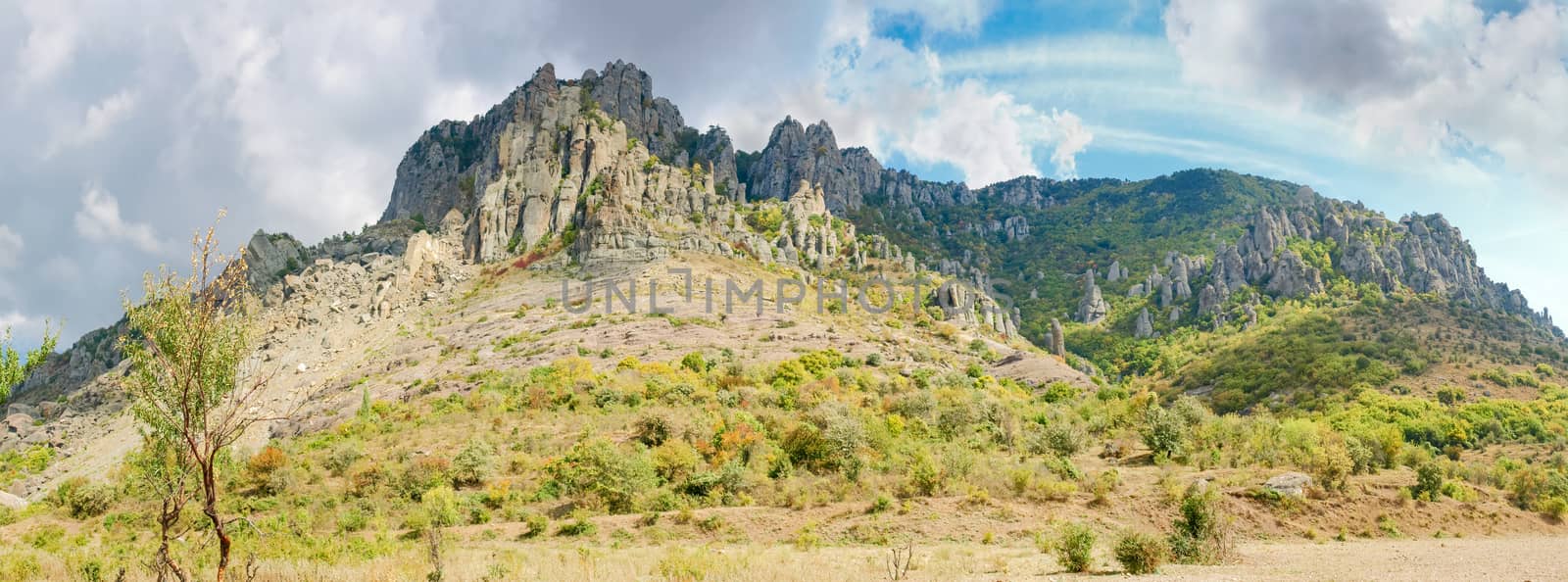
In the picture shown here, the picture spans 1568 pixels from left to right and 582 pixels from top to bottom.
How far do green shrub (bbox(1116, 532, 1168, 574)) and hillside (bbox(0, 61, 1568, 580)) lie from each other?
0.75 m

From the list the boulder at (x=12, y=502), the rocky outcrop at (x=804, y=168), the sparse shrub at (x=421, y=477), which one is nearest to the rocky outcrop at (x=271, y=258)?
the boulder at (x=12, y=502)

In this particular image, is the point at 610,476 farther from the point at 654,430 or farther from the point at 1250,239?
the point at 1250,239

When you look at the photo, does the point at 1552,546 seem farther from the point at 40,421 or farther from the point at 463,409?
the point at 40,421

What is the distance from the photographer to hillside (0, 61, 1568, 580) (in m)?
22.0

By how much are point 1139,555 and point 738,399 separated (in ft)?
80.7

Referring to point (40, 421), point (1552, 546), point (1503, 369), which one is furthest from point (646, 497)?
point (1503, 369)

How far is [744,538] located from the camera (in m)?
21.2

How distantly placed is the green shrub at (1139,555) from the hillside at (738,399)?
0.75m

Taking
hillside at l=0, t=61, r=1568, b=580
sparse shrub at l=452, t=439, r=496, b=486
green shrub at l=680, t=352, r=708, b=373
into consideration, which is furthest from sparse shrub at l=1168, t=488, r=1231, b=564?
green shrub at l=680, t=352, r=708, b=373

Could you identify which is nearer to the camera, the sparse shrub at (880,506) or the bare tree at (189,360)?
the bare tree at (189,360)

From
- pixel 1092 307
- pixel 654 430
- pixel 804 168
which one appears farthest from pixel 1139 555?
pixel 804 168

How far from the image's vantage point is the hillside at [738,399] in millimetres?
22047

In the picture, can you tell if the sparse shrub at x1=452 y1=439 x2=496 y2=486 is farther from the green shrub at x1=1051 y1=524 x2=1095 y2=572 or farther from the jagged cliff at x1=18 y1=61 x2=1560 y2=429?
the jagged cliff at x1=18 y1=61 x2=1560 y2=429

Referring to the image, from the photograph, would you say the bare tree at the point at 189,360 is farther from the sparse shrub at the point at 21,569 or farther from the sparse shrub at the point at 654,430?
the sparse shrub at the point at 654,430
